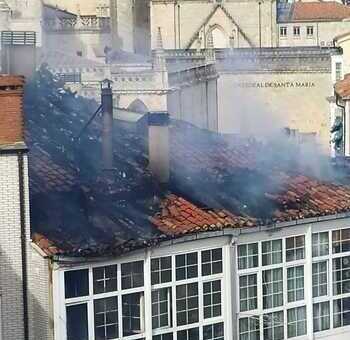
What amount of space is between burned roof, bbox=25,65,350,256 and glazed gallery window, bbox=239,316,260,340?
1.39 m

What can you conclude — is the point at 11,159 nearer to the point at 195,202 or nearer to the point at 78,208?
the point at 78,208

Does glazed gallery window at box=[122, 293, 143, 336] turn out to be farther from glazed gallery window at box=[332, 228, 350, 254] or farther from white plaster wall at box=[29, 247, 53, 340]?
glazed gallery window at box=[332, 228, 350, 254]

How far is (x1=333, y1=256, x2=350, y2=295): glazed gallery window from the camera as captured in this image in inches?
715

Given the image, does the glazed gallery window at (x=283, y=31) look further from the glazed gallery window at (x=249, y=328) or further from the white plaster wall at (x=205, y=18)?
the glazed gallery window at (x=249, y=328)

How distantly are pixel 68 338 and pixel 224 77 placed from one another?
1814 inches

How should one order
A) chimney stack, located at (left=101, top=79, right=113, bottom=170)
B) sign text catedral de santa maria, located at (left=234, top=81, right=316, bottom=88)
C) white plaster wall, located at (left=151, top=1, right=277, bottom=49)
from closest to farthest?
1. chimney stack, located at (left=101, top=79, right=113, bottom=170)
2. sign text catedral de santa maria, located at (left=234, top=81, right=316, bottom=88)
3. white plaster wall, located at (left=151, top=1, right=277, bottom=49)

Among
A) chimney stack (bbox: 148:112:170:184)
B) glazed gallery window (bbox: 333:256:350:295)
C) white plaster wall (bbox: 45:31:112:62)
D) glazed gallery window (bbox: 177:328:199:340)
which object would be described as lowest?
glazed gallery window (bbox: 177:328:199:340)

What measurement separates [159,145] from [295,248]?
8.48 ft

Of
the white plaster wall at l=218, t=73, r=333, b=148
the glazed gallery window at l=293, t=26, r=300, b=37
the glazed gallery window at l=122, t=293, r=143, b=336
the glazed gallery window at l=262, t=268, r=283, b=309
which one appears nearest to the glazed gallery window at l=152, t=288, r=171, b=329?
the glazed gallery window at l=122, t=293, r=143, b=336

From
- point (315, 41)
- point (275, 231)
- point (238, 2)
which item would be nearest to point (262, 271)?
point (275, 231)

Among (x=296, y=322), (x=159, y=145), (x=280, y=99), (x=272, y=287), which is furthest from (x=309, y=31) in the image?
(x=272, y=287)

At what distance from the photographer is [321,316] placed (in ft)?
59.4

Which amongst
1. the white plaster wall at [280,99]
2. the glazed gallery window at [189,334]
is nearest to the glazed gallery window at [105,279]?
the glazed gallery window at [189,334]

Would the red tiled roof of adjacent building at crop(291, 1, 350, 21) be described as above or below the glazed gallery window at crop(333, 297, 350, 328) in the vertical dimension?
above
